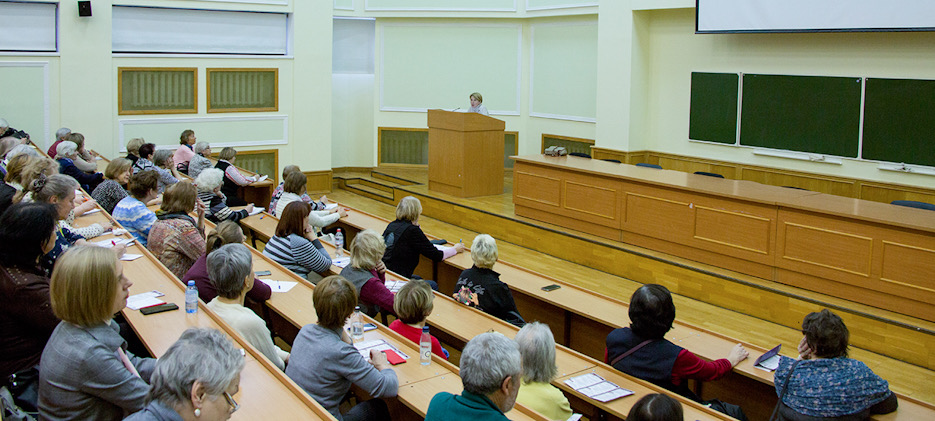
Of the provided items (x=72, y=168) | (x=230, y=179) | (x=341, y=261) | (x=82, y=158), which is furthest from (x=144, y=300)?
(x=82, y=158)

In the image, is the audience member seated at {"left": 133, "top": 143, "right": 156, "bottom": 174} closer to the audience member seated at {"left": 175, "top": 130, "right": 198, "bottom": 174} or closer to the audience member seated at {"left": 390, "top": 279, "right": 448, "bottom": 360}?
the audience member seated at {"left": 175, "top": 130, "right": 198, "bottom": 174}

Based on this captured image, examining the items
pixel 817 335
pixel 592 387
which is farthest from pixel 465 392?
pixel 817 335

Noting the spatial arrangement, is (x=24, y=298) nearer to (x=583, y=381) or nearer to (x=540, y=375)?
(x=540, y=375)

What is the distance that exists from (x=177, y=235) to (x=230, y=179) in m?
3.96

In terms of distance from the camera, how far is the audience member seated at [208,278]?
441 centimetres

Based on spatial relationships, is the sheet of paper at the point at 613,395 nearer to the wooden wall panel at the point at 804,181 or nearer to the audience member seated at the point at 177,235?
the audience member seated at the point at 177,235

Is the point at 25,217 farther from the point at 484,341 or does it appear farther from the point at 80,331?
the point at 484,341

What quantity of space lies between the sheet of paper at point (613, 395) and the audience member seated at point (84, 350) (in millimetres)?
1995

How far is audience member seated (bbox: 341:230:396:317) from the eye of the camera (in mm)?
4656

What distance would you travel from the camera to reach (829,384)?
3.43m

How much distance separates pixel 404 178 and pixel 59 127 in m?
4.87

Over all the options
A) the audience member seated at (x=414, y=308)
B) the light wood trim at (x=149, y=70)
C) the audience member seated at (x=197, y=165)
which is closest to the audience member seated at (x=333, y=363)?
the audience member seated at (x=414, y=308)

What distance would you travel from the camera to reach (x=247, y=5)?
10.9 meters

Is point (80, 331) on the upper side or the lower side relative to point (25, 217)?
lower
